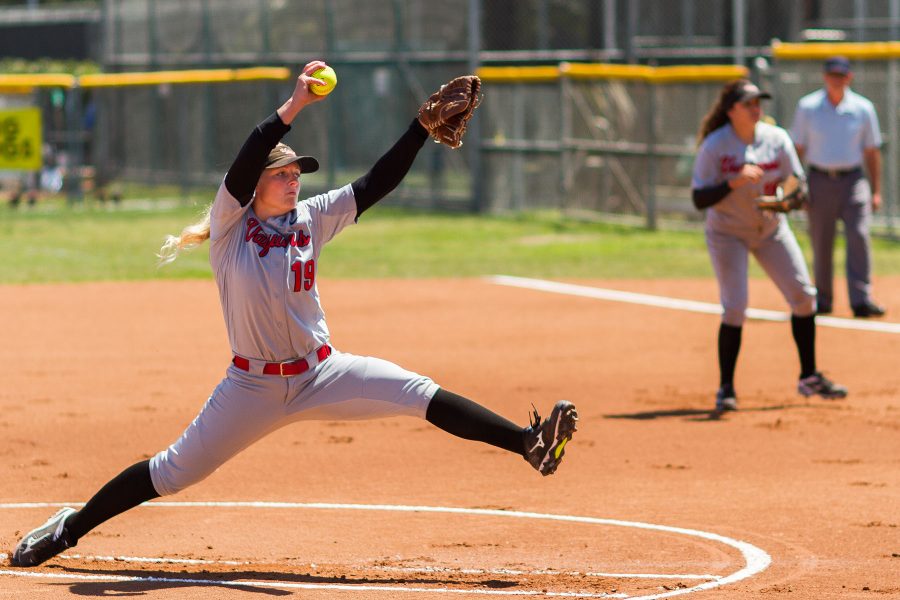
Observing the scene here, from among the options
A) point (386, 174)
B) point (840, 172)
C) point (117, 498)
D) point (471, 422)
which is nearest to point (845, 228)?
point (840, 172)

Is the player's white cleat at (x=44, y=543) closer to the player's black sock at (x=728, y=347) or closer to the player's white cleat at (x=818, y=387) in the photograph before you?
the player's black sock at (x=728, y=347)

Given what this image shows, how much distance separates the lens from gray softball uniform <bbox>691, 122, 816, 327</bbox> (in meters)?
9.85

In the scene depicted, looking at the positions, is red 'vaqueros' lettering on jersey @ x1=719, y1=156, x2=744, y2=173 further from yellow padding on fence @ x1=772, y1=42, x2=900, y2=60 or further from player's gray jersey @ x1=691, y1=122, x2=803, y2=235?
yellow padding on fence @ x1=772, y1=42, x2=900, y2=60

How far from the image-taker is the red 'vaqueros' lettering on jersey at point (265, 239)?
6262 millimetres

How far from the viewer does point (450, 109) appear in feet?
21.3

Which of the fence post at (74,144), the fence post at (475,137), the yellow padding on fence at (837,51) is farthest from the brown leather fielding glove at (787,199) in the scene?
the fence post at (74,144)

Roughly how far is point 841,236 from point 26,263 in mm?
10573

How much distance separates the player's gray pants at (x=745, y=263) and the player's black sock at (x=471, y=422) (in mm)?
4048

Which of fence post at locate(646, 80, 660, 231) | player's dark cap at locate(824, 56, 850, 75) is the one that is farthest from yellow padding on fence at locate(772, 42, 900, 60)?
player's dark cap at locate(824, 56, 850, 75)

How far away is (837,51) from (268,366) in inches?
573

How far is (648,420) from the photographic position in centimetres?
1005

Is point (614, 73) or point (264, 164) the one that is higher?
point (614, 73)

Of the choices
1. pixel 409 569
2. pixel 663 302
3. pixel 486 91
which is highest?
pixel 486 91

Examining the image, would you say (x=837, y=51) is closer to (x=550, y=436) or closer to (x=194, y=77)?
(x=194, y=77)
